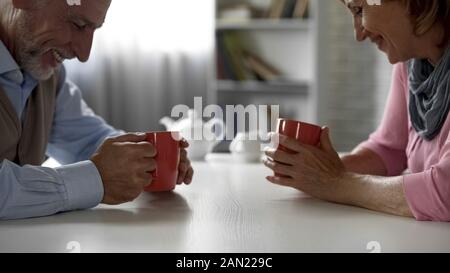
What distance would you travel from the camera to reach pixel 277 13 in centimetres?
381

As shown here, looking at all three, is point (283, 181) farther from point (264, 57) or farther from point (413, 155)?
point (264, 57)

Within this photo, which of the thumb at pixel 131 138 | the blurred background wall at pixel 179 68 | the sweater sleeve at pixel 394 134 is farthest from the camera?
the blurred background wall at pixel 179 68

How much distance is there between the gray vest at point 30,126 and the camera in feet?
4.19

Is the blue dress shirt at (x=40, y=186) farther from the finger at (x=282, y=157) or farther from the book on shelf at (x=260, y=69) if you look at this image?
the book on shelf at (x=260, y=69)

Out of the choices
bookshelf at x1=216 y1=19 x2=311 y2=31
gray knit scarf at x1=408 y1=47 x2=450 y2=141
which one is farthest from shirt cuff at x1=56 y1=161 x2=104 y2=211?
bookshelf at x1=216 y1=19 x2=311 y2=31

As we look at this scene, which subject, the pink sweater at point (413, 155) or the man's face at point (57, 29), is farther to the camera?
the man's face at point (57, 29)

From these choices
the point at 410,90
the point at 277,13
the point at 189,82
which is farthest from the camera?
the point at 189,82

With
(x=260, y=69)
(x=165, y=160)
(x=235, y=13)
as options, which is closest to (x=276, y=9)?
(x=235, y=13)

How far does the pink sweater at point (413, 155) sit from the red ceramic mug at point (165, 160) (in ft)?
1.30

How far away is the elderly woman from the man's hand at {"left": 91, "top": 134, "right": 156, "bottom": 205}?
0.25 metres

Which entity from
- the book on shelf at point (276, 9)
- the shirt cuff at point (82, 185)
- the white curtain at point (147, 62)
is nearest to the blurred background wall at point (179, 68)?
the white curtain at point (147, 62)
